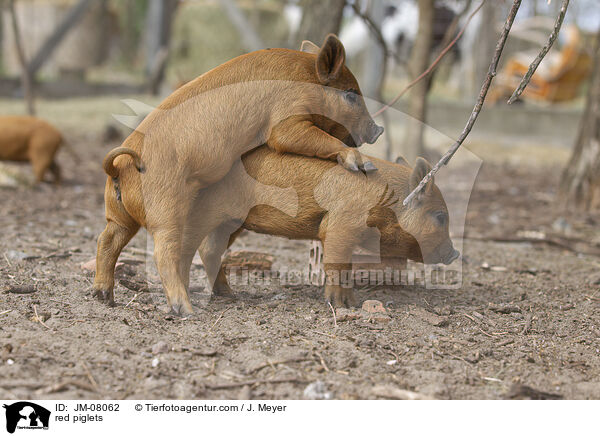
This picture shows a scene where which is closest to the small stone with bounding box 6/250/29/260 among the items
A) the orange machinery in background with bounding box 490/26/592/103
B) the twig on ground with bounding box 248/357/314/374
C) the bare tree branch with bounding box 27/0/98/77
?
the twig on ground with bounding box 248/357/314/374

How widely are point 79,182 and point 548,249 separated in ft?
17.4

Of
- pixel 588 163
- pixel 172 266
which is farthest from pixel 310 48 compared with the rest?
pixel 588 163

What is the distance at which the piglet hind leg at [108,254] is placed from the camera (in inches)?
121

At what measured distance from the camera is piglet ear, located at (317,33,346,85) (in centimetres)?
301

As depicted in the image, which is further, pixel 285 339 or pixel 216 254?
pixel 216 254

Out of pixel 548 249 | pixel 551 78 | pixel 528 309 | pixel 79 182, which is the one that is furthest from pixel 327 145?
pixel 551 78

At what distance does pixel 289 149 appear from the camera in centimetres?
296

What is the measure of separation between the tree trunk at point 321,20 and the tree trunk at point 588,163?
3120 millimetres

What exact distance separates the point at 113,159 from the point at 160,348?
2.87 ft

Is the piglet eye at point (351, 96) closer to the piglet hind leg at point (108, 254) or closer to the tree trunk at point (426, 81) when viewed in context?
the piglet hind leg at point (108, 254)

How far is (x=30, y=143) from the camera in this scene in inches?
278

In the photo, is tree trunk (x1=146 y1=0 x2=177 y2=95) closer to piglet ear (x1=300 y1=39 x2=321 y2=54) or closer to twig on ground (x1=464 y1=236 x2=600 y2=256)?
twig on ground (x1=464 y1=236 x2=600 y2=256)

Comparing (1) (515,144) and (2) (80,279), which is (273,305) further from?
(1) (515,144)
